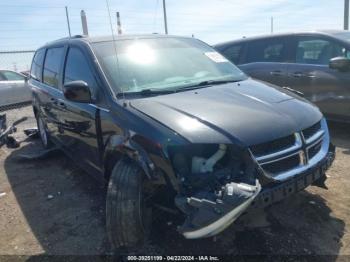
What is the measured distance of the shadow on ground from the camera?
312 cm

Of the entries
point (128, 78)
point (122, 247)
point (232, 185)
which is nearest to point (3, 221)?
point (122, 247)

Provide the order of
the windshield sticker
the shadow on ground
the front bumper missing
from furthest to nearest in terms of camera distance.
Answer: the windshield sticker
the shadow on ground
the front bumper missing

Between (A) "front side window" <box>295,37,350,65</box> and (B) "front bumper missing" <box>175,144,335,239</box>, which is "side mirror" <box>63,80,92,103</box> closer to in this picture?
A: (B) "front bumper missing" <box>175,144,335,239</box>

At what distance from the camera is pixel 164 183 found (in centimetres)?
277

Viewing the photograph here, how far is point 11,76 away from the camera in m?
12.8

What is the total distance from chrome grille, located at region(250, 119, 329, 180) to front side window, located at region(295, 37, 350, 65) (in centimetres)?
317

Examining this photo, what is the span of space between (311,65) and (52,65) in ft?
13.0

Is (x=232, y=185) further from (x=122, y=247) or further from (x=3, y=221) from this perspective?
(x=3, y=221)

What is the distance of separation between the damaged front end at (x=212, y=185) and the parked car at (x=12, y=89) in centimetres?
1092

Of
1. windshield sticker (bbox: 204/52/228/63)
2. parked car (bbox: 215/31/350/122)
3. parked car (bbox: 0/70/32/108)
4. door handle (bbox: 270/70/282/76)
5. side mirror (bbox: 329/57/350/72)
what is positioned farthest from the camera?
parked car (bbox: 0/70/32/108)

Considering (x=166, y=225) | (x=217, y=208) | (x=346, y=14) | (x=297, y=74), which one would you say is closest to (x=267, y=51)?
(x=297, y=74)

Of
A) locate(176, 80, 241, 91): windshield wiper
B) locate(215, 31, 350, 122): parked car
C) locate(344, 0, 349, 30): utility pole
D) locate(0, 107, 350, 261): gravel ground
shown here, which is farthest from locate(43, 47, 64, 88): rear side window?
locate(344, 0, 349, 30): utility pole

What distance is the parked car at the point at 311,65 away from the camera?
5785mm

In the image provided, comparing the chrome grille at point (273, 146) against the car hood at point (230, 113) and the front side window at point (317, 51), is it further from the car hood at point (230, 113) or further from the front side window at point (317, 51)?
the front side window at point (317, 51)
